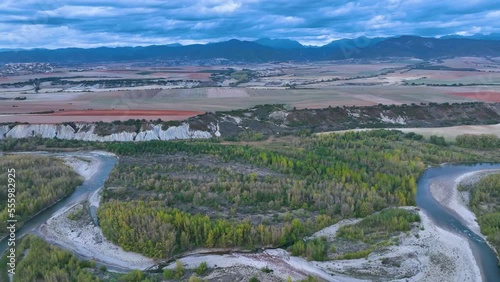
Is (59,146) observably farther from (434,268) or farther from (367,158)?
(434,268)

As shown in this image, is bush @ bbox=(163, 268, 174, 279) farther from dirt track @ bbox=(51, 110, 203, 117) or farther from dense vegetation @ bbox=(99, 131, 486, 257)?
dirt track @ bbox=(51, 110, 203, 117)

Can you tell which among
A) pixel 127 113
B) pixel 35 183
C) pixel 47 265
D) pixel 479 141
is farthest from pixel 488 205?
pixel 127 113

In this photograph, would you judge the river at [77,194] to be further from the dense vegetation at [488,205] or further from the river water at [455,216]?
the dense vegetation at [488,205]

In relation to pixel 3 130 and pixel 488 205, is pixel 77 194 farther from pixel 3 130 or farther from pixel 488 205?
pixel 488 205

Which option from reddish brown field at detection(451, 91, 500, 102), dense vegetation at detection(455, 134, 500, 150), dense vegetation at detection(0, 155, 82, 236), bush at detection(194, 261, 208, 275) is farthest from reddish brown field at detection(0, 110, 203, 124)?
reddish brown field at detection(451, 91, 500, 102)

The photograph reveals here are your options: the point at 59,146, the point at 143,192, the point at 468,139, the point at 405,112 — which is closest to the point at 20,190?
the point at 143,192

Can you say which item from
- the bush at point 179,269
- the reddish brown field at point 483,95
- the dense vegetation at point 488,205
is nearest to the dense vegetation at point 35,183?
the bush at point 179,269
